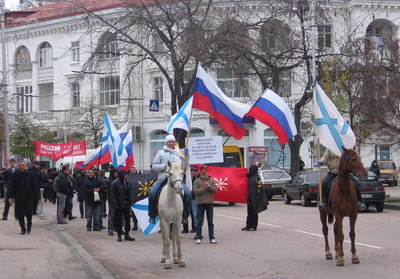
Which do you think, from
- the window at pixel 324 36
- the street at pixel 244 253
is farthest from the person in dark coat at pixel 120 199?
the window at pixel 324 36

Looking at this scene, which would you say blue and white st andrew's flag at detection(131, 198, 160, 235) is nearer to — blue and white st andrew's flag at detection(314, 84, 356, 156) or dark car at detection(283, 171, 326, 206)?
blue and white st andrew's flag at detection(314, 84, 356, 156)

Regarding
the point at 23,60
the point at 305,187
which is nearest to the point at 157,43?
the point at 305,187

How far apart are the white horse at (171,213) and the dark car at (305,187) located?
16.1m

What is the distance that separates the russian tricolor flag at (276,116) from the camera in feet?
51.0

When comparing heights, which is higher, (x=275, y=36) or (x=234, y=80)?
(x=275, y=36)

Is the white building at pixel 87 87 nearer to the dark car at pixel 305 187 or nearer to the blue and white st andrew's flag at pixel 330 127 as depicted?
the dark car at pixel 305 187

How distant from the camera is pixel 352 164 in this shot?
12.2 meters

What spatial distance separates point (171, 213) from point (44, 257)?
3.02m

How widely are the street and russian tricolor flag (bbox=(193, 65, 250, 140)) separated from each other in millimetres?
2797

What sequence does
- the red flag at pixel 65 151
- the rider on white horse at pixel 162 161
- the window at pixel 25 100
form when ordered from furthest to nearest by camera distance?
the window at pixel 25 100 < the red flag at pixel 65 151 < the rider on white horse at pixel 162 161

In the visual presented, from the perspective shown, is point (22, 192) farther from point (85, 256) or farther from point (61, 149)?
point (61, 149)

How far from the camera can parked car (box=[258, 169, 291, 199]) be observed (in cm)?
3575

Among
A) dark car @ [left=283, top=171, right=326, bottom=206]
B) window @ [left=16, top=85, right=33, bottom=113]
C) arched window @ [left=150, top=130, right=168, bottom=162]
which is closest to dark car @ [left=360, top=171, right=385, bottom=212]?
dark car @ [left=283, top=171, right=326, bottom=206]

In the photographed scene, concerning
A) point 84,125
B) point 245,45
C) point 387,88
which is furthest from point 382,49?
point 84,125
